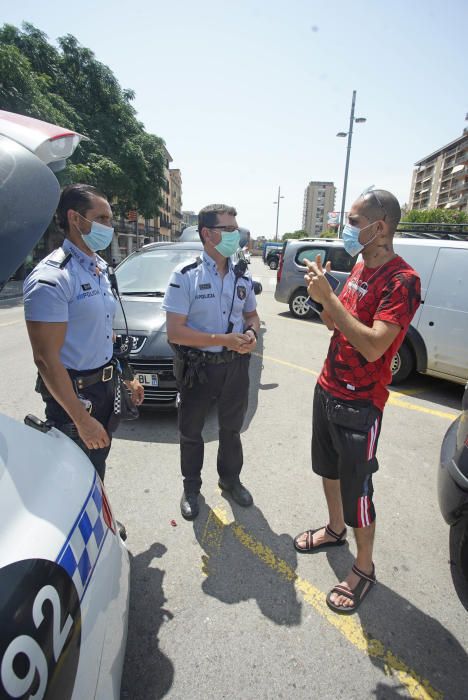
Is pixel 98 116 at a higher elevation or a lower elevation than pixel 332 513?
higher

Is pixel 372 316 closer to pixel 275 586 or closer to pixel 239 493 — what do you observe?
pixel 275 586

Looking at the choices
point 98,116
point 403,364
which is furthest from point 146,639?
point 98,116

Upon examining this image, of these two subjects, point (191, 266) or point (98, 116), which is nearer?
point (191, 266)

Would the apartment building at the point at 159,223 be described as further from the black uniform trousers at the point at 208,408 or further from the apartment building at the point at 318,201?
the apartment building at the point at 318,201

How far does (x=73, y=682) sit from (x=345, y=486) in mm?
1376

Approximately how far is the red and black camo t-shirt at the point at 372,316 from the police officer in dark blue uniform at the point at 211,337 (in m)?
0.62

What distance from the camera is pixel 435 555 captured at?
228 cm

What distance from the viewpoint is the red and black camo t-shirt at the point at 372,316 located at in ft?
5.32

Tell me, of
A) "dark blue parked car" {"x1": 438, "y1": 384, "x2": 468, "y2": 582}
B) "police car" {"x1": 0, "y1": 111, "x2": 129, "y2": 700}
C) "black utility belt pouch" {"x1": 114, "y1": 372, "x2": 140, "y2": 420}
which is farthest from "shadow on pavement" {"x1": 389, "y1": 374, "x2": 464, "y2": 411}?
"police car" {"x1": 0, "y1": 111, "x2": 129, "y2": 700}

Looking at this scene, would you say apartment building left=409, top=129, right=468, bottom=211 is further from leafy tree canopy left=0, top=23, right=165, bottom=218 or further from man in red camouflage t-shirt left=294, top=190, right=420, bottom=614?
man in red camouflage t-shirt left=294, top=190, right=420, bottom=614

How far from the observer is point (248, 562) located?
2.17 m

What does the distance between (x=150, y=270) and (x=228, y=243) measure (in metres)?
2.64

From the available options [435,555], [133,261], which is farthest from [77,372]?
[133,261]

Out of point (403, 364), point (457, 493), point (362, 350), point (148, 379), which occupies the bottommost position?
point (403, 364)
